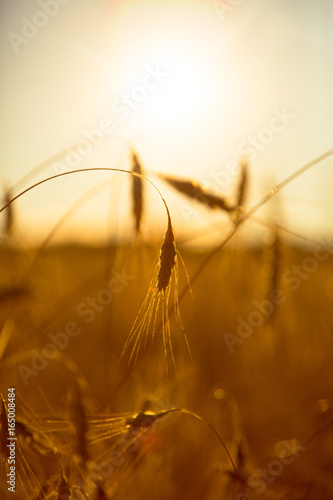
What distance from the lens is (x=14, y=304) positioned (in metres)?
1.71

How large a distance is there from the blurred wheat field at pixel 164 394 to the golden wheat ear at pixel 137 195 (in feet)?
0.39

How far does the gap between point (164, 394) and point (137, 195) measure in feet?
2.89

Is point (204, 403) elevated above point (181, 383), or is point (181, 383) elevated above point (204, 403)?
point (181, 383)

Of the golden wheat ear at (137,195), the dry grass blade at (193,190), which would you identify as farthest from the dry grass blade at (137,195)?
the dry grass blade at (193,190)

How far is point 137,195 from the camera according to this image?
163 centimetres

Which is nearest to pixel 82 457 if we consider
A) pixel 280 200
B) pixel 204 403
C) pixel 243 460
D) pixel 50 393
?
pixel 243 460

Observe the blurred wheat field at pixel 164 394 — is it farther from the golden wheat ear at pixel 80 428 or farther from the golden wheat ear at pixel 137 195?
the golden wheat ear at pixel 137 195

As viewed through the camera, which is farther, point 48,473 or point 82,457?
point 48,473

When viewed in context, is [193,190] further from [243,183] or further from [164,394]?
[164,394]

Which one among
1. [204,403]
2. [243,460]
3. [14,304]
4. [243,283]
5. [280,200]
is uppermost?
[14,304]

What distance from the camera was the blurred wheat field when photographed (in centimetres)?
131

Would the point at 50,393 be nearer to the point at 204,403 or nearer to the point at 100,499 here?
the point at 204,403

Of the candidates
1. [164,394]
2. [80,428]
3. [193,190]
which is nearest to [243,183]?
[193,190]

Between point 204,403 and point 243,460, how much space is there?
0.77 meters
